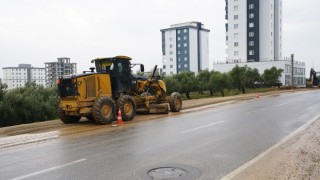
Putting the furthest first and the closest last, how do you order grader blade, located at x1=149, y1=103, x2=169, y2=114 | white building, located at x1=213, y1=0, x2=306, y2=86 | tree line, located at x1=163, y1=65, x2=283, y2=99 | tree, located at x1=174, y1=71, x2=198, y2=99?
white building, located at x1=213, y1=0, x2=306, y2=86 < tree, located at x1=174, y1=71, x2=198, y2=99 < tree line, located at x1=163, y1=65, x2=283, y2=99 < grader blade, located at x1=149, y1=103, x2=169, y2=114

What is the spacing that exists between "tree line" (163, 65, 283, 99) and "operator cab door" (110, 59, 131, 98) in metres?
41.0

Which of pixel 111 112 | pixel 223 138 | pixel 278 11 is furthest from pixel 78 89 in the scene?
pixel 278 11

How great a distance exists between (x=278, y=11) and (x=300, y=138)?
8935cm

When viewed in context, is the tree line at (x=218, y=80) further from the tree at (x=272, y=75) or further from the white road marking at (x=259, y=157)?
the white road marking at (x=259, y=157)

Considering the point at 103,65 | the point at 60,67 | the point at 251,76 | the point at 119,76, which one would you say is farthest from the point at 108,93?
the point at 60,67

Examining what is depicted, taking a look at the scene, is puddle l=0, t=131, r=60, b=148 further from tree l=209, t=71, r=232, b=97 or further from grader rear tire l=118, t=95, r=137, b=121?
tree l=209, t=71, r=232, b=97

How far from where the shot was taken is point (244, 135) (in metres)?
12.0

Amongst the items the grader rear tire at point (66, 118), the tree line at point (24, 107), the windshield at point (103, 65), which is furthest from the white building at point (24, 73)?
the grader rear tire at point (66, 118)

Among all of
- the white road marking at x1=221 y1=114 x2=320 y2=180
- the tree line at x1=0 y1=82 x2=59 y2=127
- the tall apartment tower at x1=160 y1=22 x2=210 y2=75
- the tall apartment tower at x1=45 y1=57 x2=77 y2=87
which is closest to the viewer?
the white road marking at x1=221 y1=114 x2=320 y2=180

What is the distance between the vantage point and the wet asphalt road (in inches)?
290

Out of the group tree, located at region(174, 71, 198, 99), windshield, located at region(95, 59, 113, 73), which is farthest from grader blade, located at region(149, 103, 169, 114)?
tree, located at region(174, 71, 198, 99)

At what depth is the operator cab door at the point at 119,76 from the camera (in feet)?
59.2

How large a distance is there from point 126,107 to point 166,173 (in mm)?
10313

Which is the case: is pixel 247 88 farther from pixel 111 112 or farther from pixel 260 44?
pixel 111 112
